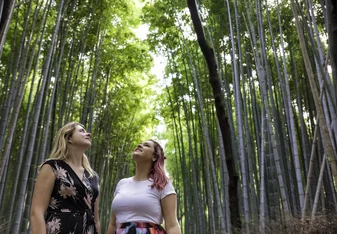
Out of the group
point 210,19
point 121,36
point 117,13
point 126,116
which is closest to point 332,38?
point 210,19

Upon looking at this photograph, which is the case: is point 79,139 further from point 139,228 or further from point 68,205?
point 139,228

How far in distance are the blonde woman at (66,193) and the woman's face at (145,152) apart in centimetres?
20

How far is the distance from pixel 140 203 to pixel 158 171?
0.17 meters

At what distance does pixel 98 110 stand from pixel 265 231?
5.23 m

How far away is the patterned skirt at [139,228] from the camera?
1.40 m

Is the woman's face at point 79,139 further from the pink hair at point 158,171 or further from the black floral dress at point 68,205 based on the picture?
the pink hair at point 158,171

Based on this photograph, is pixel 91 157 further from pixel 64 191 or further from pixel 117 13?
pixel 64 191

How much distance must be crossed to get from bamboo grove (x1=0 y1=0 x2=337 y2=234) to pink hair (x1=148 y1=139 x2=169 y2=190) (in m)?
1.91

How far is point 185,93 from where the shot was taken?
789cm

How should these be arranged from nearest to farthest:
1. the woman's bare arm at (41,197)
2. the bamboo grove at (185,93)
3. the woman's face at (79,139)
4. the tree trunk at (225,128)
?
the woman's bare arm at (41,197) → the woman's face at (79,139) → the tree trunk at (225,128) → the bamboo grove at (185,93)

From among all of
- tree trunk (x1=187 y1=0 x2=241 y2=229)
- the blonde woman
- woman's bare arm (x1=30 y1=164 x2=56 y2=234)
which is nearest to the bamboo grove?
tree trunk (x1=187 y1=0 x2=241 y2=229)

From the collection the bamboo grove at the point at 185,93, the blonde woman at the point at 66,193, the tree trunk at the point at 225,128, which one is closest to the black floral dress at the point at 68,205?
the blonde woman at the point at 66,193

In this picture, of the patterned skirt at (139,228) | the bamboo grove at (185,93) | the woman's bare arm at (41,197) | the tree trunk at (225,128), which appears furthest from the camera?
the bamboo grove at (185,93)

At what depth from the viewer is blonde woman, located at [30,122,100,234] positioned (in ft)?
4.30
